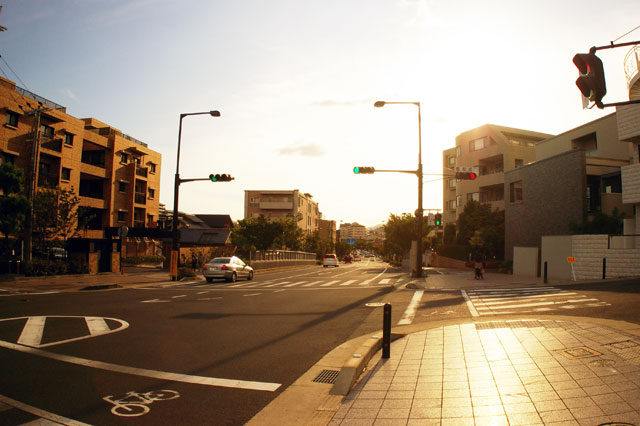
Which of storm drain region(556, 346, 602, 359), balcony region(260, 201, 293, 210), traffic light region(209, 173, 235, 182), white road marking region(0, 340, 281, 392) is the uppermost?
balcony region(260, 201, 293, 210)

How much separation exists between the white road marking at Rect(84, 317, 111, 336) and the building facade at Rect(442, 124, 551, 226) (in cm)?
3809

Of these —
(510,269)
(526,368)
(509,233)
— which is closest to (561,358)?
(526,368)

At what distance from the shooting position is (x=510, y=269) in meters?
29.1

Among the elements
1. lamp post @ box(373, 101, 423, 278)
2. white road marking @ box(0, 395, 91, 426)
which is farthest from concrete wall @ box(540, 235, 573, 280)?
white road marking @ box(0, 395, 91, 426)

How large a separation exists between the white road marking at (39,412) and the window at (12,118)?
32.7m

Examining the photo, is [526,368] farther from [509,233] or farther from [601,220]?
[509,233]

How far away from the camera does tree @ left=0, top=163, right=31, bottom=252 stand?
2000 centimetres

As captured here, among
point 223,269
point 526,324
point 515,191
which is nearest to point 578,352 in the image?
point 526,324

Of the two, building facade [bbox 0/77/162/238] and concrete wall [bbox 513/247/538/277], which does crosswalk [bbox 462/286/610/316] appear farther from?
building facade [bbox 0/77/162/238]

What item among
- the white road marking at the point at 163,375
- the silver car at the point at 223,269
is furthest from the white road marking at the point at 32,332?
the silver car at the point at 223,269

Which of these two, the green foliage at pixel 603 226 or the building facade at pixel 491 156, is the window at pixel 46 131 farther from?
the green foliage at pixel 603 226

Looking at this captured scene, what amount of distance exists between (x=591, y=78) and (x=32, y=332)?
11.5 meters

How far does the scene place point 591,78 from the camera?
21.8ft

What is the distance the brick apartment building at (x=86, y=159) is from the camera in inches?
1168
